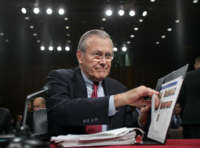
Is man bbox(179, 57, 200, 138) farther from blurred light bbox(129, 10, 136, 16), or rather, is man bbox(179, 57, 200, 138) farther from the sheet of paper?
blurred light bbox(129, 10, 136, 16)

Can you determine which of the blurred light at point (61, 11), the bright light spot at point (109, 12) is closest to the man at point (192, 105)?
the bright light spot at point (109, 12)

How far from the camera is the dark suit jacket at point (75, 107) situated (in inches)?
41.3

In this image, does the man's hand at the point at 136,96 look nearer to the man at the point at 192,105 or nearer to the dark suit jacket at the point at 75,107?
the dark suit jacket at the point at 75,107

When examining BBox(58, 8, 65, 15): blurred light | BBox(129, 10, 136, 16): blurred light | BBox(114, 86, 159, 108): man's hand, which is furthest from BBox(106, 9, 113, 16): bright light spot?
BBox(114, 86, 159, 108): man's hand

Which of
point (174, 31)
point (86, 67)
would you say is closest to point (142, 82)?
point (174, 31)

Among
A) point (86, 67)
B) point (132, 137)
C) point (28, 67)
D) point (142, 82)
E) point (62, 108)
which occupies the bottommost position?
point (132, 137)

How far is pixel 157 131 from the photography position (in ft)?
3.05

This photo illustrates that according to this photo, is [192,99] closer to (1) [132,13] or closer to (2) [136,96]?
(2) [136,96]

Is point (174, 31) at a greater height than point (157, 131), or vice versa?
point (174, 31)

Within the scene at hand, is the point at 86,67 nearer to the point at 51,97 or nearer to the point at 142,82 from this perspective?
the point at 51,97

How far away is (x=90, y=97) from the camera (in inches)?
51.3

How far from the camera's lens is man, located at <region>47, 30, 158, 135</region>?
1044 mm

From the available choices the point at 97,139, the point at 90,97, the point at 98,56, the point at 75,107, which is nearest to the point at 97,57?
the point at 98,56

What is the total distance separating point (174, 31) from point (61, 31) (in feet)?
10.6
